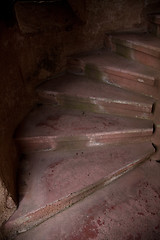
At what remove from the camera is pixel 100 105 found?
2150 mm

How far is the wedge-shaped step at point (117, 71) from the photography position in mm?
2023

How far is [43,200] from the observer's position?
5.12ft

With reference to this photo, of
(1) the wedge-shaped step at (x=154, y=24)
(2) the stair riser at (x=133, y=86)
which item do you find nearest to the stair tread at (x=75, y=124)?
(2) the stair riser at (x=133, y=86)

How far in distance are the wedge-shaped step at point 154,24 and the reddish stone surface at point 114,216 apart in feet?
5.87

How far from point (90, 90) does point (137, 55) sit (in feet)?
2.31

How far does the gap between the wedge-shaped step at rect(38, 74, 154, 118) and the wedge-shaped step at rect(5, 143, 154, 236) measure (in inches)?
16.0

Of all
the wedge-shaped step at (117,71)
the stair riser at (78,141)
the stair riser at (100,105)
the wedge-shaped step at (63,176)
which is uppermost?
the wedge-shaped step at (117,71)

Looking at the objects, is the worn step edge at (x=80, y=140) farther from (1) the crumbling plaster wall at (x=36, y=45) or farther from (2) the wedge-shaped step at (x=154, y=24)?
(2) the wedge-shaped step at (x=154, y=24)

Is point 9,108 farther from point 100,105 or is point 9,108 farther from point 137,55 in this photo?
point 137,55

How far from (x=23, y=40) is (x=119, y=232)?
2086 millimetres

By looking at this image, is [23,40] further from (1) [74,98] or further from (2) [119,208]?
(2) [119,208]

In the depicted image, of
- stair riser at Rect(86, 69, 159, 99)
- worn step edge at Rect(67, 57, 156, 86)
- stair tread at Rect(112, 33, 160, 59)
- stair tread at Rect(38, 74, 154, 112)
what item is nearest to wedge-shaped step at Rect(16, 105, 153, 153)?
stair tread at Rect(38, 74, 154, 112)

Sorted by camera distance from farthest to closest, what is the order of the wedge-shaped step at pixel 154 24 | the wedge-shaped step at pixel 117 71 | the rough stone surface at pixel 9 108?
the wedge-shaped step at pixel 154 24 → the wedge-shaped step at pixel 117 71 → the rough stone surface at pixel 9 108

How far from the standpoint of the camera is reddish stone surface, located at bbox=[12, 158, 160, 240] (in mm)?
1498
